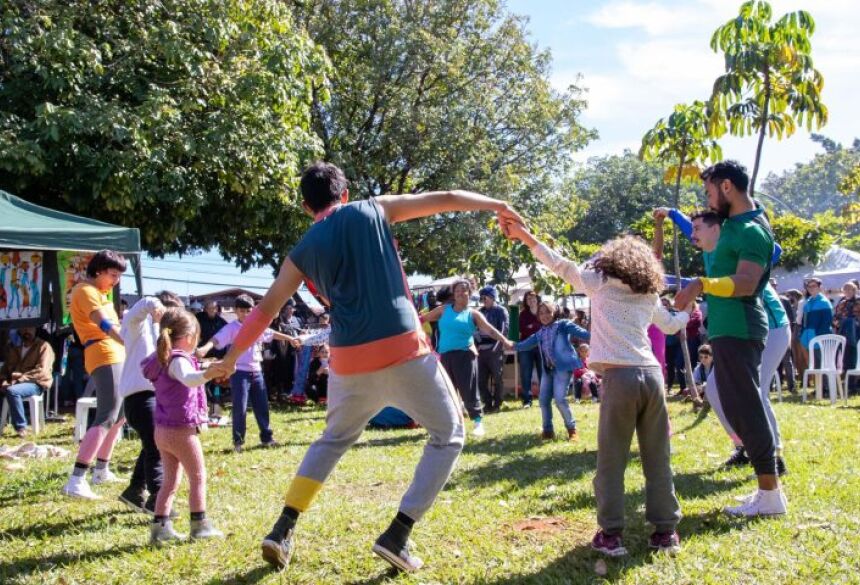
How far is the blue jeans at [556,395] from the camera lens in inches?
346

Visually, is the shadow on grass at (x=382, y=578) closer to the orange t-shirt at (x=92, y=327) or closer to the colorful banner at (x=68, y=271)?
the orange t-shirt at (x=92, y=327)

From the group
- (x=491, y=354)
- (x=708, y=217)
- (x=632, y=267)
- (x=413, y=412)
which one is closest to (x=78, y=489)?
(x=413, y=412)

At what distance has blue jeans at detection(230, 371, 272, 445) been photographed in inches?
357

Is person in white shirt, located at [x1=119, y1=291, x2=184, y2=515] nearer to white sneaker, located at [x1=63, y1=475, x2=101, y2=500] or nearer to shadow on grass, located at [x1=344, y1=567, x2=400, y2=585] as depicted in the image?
white sneaker, located at [x1=63, y1=475, x2=101, y2=500]

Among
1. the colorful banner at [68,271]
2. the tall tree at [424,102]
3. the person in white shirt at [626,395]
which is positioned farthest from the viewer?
the tall tree at [424,102]

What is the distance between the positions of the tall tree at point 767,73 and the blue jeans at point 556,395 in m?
2.94

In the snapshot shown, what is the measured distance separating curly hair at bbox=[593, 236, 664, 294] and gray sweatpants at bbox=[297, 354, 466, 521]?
104 centimetres

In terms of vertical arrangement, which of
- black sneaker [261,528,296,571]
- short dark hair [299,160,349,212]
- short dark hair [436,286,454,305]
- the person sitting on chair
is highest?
short dark hair [299,160,349,212]

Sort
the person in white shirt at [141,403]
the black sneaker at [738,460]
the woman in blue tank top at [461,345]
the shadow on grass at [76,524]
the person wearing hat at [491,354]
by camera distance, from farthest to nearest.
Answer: the person wearing hat at [491,354] → the woman in blue tank top at [461,345] → the black sneaker at [738,460] → the person in white shirt at [141,403] → the shadow on grass at [76,524]

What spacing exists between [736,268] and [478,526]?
2.23m

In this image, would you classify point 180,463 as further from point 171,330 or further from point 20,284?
point 20,284

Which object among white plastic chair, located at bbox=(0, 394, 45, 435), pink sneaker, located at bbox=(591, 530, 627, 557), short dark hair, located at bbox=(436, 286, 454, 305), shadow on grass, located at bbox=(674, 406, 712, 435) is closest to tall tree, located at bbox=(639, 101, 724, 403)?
shadow on grass, located at bbox=(674, 406, 712, 435)

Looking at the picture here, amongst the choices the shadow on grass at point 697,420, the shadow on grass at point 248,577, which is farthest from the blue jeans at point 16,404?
the shadow on grass at point 697,420

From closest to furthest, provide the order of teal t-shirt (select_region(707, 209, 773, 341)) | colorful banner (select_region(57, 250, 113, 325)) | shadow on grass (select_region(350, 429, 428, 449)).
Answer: teal t-shirt (select_region(707, 209, 773, 341))
shadow on grass (select_region(350, 429, 428, 449))
colorful banner (select_region(57, 250, 113, 325))
